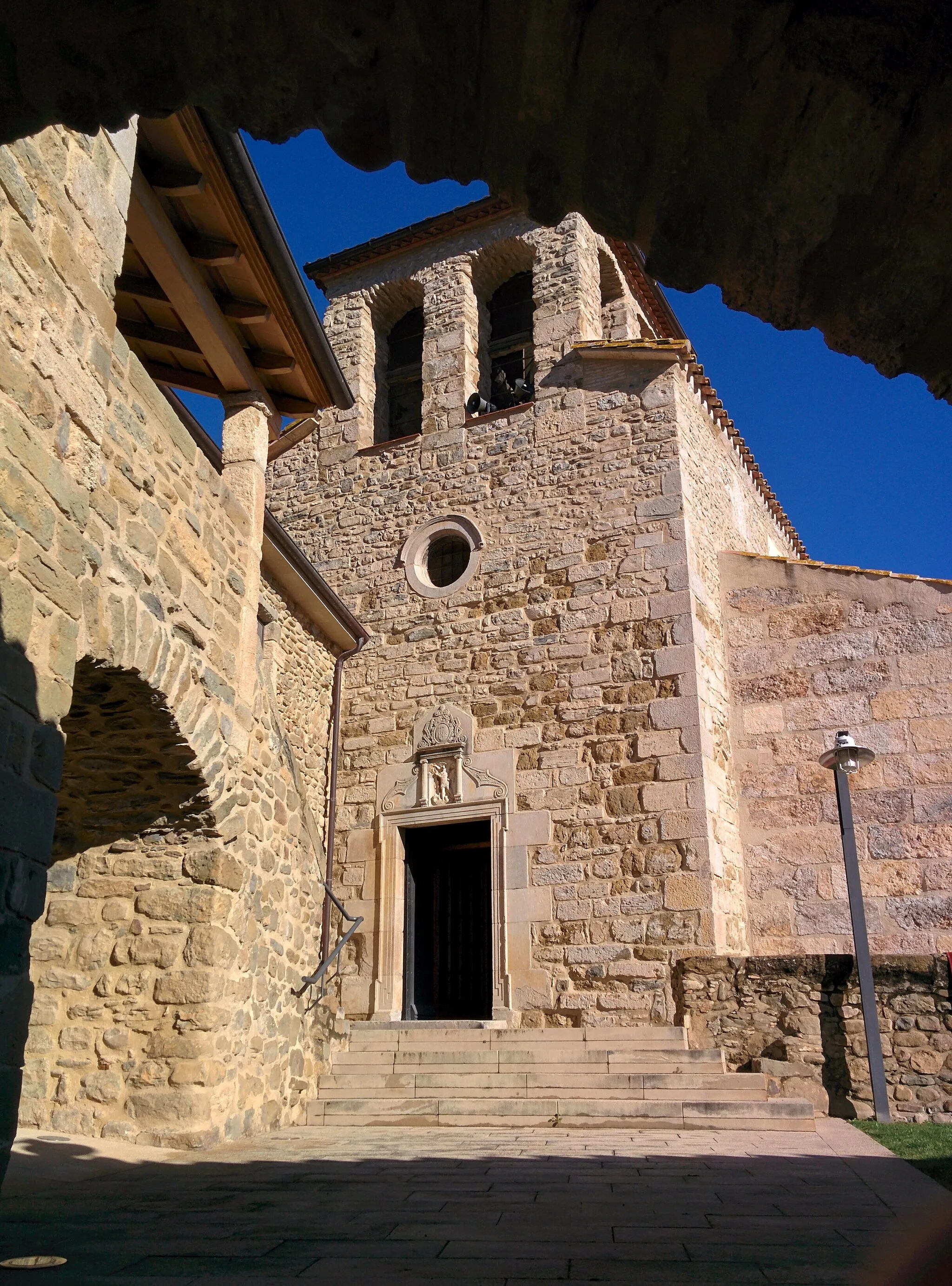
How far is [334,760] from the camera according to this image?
435 inches

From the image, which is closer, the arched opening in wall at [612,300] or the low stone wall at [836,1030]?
the low stone wall at [836,1030]

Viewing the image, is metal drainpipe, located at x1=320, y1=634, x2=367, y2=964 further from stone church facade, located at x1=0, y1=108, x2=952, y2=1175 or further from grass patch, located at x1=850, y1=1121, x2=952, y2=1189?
grass patch, located at x1=850, y1=1121, x2=952, y2=1189

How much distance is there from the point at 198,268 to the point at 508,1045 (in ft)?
20.9

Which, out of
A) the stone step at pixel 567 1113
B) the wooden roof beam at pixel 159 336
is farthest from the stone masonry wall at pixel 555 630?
the wooden roof beam at pixel 159 336

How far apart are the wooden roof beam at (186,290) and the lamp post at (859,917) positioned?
16.2ft

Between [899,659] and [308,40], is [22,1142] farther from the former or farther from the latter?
[899,659]

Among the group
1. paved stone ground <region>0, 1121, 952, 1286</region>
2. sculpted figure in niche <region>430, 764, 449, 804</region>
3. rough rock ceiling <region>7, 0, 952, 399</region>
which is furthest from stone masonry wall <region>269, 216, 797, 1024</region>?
rough rock ceiling <region>7, 0, 952, 399</region>

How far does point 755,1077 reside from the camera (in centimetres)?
736

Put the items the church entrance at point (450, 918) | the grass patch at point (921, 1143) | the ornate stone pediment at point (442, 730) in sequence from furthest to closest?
1. the ornate stone pediment at point (442, 730)
2. the church entrance at point (450, 918)
3. the grass patch at point (921, 1143)

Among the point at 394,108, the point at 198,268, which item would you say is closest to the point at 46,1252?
the point at 394,108

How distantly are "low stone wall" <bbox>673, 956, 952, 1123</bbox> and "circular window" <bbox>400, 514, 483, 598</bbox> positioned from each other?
506 centimetres

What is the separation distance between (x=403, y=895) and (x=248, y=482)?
526 centimetres

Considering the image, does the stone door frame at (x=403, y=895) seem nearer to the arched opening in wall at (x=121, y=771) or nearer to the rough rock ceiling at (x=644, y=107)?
the arched opening in wall at (x=121, y=771)

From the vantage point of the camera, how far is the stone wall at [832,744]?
9070mm
